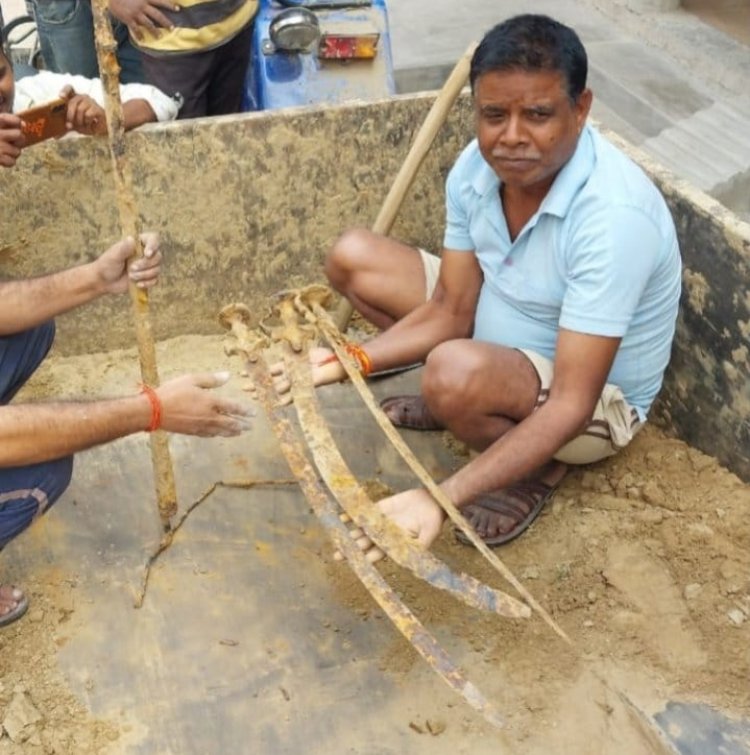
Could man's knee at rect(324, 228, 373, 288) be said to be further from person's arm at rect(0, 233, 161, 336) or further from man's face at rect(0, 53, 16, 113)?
man's face at rect(0, 53, 16, 113)

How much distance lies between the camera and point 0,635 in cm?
253

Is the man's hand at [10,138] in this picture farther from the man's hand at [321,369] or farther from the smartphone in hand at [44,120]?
the man's hand at [321,369]

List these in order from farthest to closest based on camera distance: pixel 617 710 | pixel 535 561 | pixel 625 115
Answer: pixel 625 115 < pixel 535 561 < pixel 617 710

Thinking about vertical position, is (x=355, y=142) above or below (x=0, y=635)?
above

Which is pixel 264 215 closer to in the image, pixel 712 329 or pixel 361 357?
pixel 361 357

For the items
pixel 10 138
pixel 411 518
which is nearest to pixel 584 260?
pixel 411 518

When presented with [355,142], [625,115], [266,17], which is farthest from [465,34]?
[355,142]

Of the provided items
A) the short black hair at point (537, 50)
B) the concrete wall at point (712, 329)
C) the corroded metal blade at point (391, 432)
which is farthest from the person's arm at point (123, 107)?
the concrete wall at point (712, 329)

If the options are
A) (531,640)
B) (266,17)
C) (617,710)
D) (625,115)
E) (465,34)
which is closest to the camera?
(617,710)

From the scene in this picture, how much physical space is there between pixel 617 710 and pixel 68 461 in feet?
4.36

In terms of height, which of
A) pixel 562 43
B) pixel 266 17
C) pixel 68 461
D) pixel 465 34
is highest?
pixel 562 43

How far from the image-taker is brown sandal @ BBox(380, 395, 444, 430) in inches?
124

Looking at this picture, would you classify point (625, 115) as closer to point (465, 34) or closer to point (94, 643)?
point (465, 34)

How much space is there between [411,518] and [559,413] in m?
0.43
